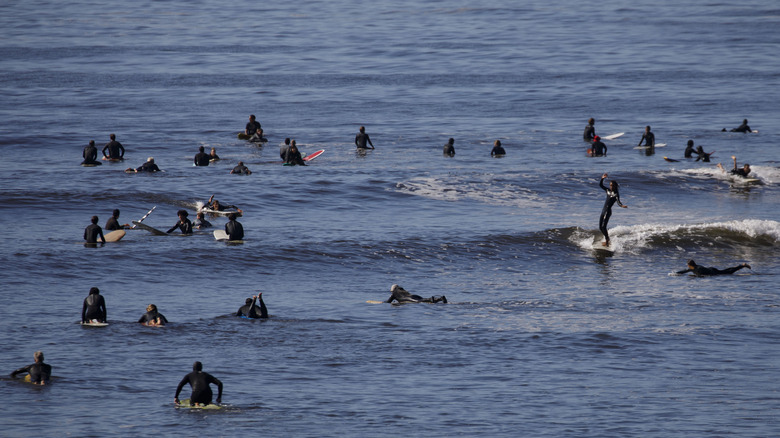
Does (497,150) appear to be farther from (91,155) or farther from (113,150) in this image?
(91,155)

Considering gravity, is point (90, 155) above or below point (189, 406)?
above

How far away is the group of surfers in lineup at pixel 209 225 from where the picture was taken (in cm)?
2038

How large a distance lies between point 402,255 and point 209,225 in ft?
26.7

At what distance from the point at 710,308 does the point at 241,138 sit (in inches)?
1399

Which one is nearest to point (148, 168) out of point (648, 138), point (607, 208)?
point (607, 208)

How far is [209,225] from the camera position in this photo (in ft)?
122

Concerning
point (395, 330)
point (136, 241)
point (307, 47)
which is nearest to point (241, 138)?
point (136, 241)

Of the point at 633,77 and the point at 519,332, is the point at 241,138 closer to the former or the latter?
the point at 519,332

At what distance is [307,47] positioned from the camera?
104562 millimetres

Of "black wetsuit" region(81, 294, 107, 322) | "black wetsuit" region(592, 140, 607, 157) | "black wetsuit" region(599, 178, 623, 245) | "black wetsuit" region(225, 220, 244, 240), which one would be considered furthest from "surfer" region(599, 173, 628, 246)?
"black wetsuit" region(592, 140, 607, 157)

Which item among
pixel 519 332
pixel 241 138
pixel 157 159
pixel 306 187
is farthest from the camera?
pixel 241 138

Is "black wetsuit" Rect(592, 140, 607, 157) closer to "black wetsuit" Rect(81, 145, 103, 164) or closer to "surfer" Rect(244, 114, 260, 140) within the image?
"surfer" Rect(244, 114, 260, 140)

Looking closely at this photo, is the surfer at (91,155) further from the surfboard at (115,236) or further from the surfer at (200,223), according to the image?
the surfboard at (115,236)

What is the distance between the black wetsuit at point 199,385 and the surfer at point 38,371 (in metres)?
3.23
